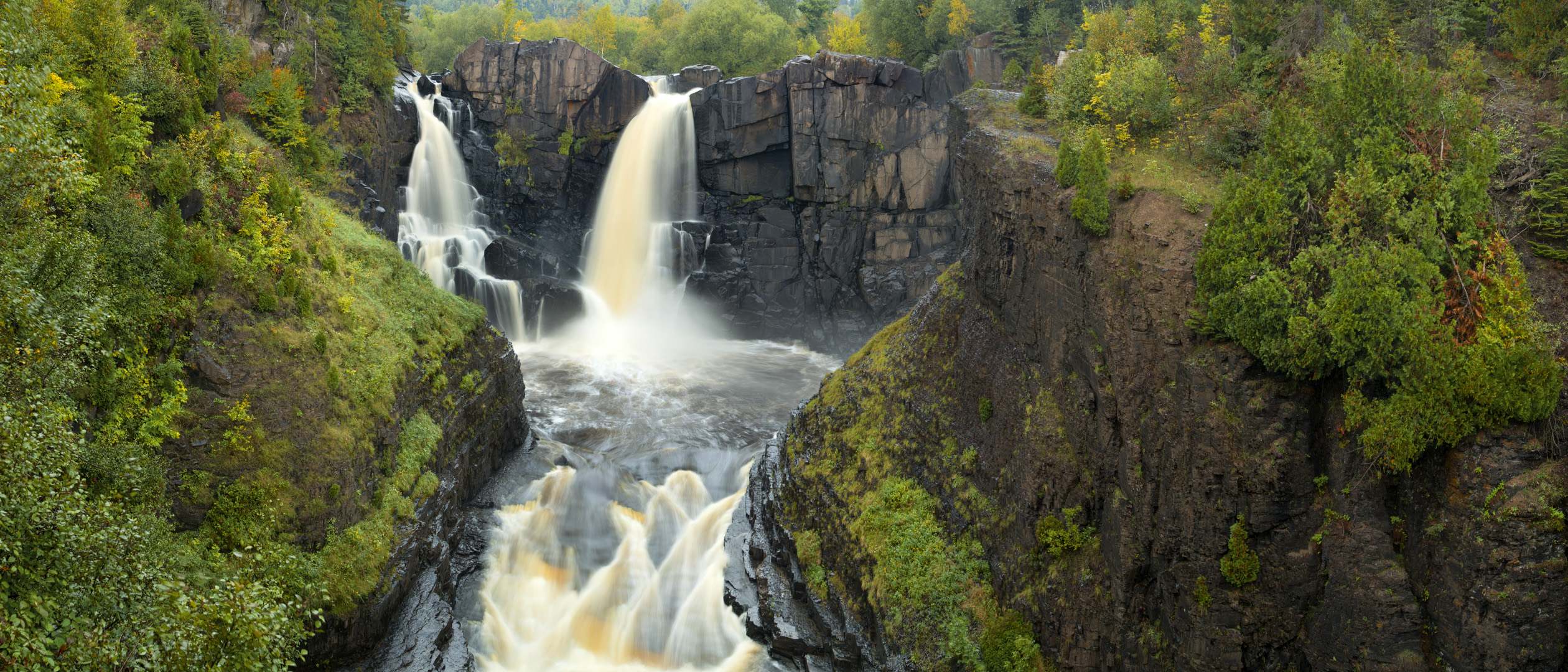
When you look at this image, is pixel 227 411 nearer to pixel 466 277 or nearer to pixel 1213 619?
pixel 1213 619

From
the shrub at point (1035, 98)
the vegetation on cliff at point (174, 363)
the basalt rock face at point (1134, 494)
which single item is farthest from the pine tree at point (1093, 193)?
the vegetation on cliff at point (174, 363)

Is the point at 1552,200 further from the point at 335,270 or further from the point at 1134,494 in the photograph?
the point at 335,270

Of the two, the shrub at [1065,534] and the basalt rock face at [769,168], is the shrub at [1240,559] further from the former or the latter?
the basalt rock face at [769,168]

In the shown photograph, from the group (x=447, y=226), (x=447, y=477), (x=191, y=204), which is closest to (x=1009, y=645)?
(x=447, y=477)

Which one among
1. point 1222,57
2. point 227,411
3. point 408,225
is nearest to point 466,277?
point 408,225

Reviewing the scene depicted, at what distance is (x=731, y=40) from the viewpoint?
173 ft

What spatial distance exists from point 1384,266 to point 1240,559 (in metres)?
4.20

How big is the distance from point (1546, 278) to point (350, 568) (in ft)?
62.5

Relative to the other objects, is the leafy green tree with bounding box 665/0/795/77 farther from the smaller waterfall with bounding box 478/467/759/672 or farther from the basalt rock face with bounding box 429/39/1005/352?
the smaller waterfall with bounding box 478/467/759/672

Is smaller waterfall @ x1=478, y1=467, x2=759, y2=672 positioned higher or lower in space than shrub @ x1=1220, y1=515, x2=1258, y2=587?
lower

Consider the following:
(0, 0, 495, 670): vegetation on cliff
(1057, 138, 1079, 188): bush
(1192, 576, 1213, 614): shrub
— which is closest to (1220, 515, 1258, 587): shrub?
(1192, 576, 1213, 614): shrub

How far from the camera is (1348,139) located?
477 inches

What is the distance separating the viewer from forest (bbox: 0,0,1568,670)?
1005 centimetres

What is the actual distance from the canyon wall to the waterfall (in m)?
1.47
